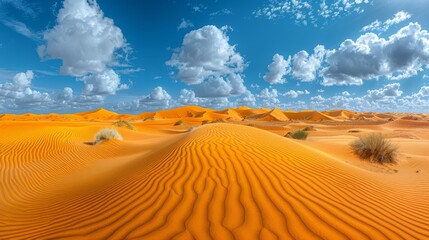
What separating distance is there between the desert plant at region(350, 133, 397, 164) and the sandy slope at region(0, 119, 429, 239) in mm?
1988

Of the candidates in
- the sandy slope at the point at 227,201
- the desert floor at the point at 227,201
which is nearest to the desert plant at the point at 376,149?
the desert floor at the point at 227,201

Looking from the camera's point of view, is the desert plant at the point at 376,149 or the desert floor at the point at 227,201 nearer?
the desert floor at the point at 227,201

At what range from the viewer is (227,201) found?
11.9ft

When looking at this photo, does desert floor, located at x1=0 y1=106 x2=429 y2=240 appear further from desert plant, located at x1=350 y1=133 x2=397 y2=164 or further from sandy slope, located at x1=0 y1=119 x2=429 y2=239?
desert plant, located at x1=350 y1=133 x2=397 y2=164

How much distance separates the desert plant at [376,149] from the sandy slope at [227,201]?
1.99m

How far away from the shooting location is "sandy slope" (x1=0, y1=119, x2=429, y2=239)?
3068mm

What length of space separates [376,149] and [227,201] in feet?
27.5

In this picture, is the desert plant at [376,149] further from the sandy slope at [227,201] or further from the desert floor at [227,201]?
the sandy slope at [227,201]

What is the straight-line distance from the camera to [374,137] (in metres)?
9.88

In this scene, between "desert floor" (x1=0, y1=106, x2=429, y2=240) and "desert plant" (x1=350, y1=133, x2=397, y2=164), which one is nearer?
"desert floor" (x1=0, y1=106, x2=429, y2=240)

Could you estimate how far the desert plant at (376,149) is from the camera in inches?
354

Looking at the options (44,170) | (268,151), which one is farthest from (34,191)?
(268,151)

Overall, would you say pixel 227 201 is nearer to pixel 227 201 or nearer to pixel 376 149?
pixel 227 201

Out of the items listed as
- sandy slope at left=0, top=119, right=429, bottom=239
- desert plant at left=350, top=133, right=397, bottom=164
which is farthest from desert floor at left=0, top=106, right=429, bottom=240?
desert plant at left=350, top=133, right=397, bottom=164
